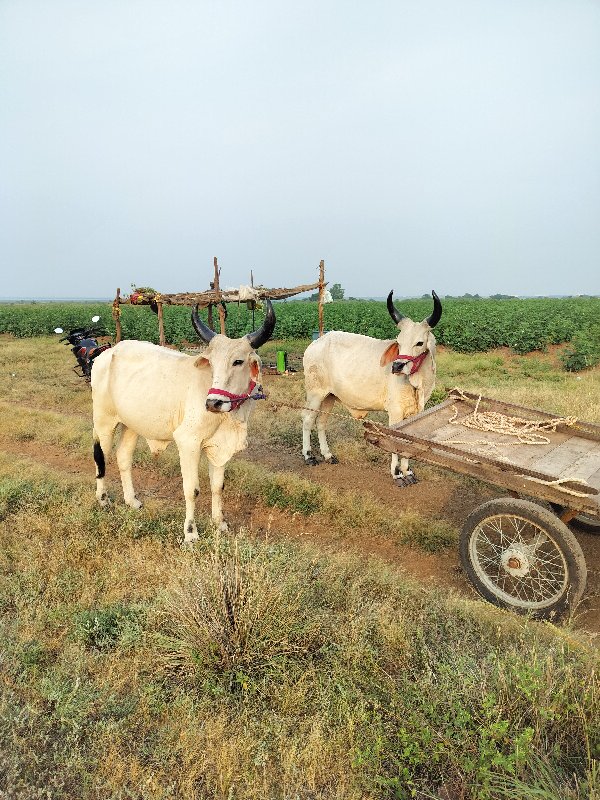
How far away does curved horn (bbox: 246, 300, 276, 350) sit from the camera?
4.27m

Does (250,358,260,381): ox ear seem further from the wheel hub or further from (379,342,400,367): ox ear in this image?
the wheel hub

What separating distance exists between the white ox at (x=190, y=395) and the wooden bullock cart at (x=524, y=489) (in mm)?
1290

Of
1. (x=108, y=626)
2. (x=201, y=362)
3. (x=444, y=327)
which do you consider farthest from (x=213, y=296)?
(x=444, y=327)

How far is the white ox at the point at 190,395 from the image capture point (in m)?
4.42

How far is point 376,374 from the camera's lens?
6668 millimetres

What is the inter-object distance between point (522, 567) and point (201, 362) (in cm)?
328

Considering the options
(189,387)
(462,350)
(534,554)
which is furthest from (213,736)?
(462,350)

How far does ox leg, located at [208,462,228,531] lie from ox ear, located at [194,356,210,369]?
1.04 metres

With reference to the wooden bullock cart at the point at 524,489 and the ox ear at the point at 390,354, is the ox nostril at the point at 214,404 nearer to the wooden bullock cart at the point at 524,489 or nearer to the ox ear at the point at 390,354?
the wooden bullock cart at the point at 524,489

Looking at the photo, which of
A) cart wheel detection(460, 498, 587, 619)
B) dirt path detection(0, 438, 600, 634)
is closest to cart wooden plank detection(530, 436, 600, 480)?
cart wheel detection(460, 498, 587, 619)

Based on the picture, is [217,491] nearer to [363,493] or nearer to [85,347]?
[363,493]

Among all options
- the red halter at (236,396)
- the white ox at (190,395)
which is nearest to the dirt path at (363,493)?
the white ox at (190,395)

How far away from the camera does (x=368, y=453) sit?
7762 millimetres

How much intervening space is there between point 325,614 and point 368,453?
4551 millimetres
